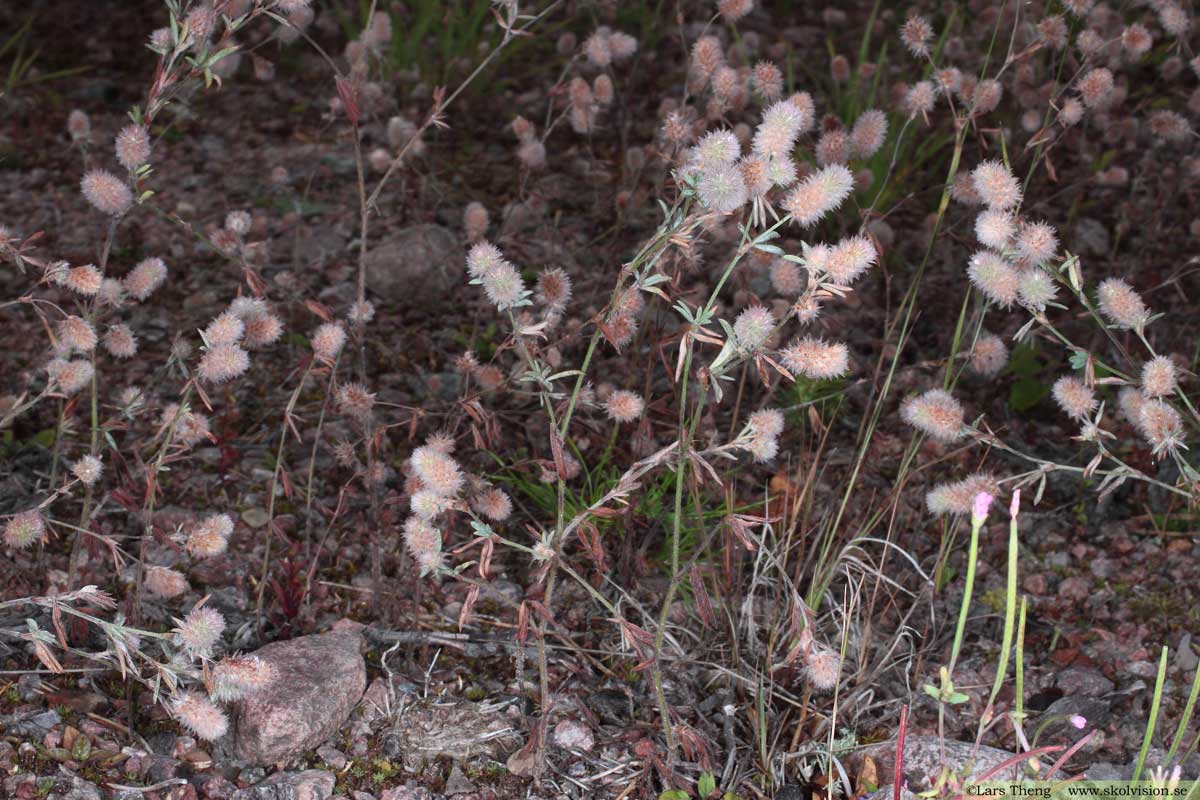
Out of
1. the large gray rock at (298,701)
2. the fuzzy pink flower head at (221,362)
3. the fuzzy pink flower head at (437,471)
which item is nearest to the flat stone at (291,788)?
the large gray rock at (298,701)

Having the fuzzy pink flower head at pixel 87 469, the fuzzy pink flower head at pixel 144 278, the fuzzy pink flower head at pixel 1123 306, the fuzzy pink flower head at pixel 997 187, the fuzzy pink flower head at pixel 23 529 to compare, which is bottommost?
the fuzzy pink flower head at pixel 23 529

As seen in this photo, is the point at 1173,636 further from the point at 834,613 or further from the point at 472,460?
the point at 472,460

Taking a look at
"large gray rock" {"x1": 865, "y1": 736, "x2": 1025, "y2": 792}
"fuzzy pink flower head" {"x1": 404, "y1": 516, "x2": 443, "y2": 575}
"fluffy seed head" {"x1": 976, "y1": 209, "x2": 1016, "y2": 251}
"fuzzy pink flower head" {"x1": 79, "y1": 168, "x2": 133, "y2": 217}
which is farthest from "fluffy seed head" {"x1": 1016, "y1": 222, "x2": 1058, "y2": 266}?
A: "fuzzy pink flower head" {"x1": 79, "y1": 168, "x2": 133, "y2": 217}

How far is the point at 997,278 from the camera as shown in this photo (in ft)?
7.52

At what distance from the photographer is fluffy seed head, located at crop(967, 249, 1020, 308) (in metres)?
2.29

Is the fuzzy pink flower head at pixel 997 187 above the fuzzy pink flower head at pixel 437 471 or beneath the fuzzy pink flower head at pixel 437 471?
above

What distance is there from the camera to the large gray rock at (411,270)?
3717mm

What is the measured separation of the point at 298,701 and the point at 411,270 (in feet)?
5.47

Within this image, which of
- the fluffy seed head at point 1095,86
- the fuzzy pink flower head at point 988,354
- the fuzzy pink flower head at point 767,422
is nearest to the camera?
the fuzzy pink flower head at point 767,422

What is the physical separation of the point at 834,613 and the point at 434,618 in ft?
2.90

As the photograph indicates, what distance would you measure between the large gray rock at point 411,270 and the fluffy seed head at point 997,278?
5.91 feet

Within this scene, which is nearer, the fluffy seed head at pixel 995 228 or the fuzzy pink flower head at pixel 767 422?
the fuzzy pink flower head at pixel 767 422

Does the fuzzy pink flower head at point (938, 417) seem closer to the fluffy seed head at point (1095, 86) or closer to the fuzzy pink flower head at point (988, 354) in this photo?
the fuzzy pink flower head at point (988, 354)

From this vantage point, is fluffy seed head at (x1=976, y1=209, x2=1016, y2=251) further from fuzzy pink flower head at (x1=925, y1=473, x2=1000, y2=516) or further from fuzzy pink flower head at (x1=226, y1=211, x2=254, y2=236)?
fuzzy pink flower head at (x1=226, y1=211, x2=254, y2=236)
